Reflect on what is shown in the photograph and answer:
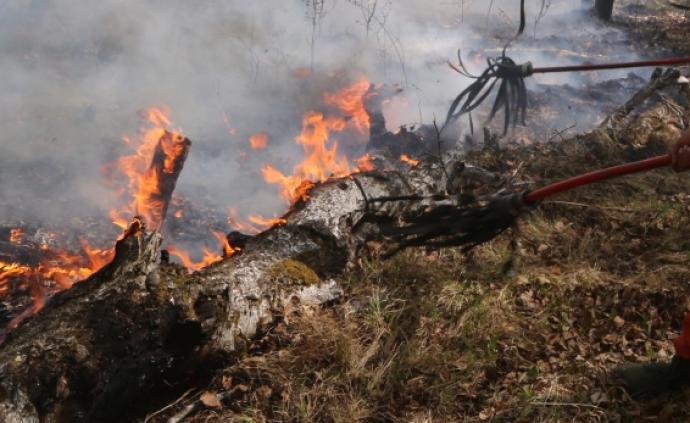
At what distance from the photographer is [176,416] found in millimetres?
2656

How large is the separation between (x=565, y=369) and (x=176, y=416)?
2.24m

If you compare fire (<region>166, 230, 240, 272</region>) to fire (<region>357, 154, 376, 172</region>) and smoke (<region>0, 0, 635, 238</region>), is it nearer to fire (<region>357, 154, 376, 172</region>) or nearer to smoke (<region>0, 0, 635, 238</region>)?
smoke (<region>0, 0, 635, 238</region>)

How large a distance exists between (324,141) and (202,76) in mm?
2901

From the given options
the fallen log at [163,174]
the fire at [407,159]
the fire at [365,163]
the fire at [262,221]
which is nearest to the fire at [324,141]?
the fire at [365,163]

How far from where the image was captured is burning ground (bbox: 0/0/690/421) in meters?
2.73

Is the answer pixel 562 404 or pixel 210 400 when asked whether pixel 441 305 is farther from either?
pixel 210 400

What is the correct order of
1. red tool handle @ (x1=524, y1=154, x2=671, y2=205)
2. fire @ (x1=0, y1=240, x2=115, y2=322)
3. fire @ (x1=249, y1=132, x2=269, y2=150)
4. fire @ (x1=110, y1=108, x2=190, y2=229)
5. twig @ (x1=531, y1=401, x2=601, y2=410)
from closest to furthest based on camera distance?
1. red tool handle @ (x1=524, y1=154, x2=671, y2=205)
2. twig @ (x1=531, y1=401, x2=601, y2=410)
3. fire @ (x1=0, y1=240, x2=115, y2=322)
4. fire @ (x1=110, y1=108, x2=190, y2=229)
5. fire @ (x1=249, y1=132, x2=269, y2=150)

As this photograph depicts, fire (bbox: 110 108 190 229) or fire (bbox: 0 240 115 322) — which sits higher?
fire (bbox: 110 108 190 229)

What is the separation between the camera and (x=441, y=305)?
3.42 meters

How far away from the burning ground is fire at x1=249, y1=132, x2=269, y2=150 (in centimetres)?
144

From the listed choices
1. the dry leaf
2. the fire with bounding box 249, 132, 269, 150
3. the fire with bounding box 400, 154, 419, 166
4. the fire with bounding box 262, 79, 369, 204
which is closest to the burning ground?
the dry leaf

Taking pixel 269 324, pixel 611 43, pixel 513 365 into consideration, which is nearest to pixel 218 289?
pixel 269 324

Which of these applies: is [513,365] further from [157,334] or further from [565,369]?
[157,334]

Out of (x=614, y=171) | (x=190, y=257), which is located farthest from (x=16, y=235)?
(x=614, y=171)
